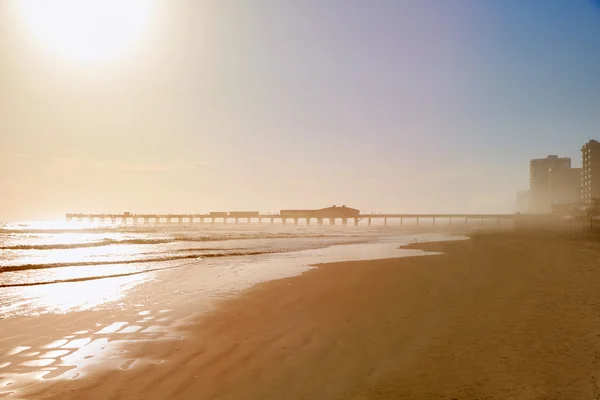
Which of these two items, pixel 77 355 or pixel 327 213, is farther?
pixel 327 213

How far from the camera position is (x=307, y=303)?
9992 millimetres

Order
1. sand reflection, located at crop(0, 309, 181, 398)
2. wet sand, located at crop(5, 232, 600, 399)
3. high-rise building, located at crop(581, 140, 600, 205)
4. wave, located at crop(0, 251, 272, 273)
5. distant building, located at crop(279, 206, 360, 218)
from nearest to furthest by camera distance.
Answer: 1. wet sand, located at crop(5, 232, 600, 399)
2. sand reflection, located at crop(0, 309, 181, 398)
3. wave, located at crop(0, 251, 272, 273)
4. distant building, located at crop(279, 206, 360, 218)
5. high-rise building, located at crop(581, 140, 600, 205)

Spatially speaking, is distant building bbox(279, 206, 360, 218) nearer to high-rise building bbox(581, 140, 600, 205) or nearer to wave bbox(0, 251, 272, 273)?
high-rise building bbox(581, 140, 600, 205)

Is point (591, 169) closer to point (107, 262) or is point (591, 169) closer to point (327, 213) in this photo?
point (327, 213)

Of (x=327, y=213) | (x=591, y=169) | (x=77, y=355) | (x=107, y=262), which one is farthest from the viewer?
(x=591, y=169)

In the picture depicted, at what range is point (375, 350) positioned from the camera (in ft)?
20.4

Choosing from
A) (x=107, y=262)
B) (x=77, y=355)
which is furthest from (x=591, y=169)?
(x=77, y=355)

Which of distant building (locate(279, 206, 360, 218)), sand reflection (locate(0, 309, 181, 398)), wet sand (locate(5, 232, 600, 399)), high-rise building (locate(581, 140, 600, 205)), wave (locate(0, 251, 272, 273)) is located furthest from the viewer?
high-rise building (locate(581, 140, 600, 205))

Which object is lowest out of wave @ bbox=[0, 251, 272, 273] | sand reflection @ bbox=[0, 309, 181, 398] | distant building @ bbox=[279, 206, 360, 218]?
wave @ bbox=[0, 251, 272, 273]

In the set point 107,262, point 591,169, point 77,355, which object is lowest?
point 107,262

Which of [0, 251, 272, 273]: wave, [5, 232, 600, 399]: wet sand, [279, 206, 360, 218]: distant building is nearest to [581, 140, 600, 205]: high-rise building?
[279, 206, 360, 218]: distant building

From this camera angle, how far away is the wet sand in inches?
190

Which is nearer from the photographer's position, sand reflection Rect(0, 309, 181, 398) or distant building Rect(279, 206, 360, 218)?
sand reflection Rect(0, 309, 181, 398)

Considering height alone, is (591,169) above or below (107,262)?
above
